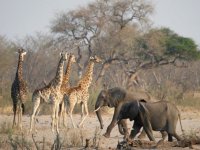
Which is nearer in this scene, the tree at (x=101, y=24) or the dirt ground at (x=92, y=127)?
the dirt ground at (x=92, y=127)

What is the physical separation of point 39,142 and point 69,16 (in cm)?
2957

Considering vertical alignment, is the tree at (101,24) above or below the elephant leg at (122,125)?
above

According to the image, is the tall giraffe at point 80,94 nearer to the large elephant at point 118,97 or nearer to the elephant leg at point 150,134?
the large elephant at point 118,97

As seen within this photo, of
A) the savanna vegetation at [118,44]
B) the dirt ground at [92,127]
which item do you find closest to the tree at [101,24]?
the savanna vegetation at [118,44]

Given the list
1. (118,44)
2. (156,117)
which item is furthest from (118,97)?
(118,44)

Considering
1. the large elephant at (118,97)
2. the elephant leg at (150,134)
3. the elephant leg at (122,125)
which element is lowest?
the elephant leg at (150,134)

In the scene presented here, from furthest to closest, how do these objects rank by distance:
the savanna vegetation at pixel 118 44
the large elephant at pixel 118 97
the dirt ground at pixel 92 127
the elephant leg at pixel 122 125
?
the savanna vegetation at pixel 118 44 < the large elephant at pixel 118 97 < the elephant leg at pixel 122 125 < the dirt ground at pixel 92 127

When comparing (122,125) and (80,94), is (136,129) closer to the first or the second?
(122,125)

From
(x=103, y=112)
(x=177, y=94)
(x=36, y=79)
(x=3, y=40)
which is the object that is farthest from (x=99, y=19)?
(x=103, y=112)

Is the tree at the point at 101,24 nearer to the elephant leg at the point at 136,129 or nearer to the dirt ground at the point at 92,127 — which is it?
the dirt ground at the point at 92,127

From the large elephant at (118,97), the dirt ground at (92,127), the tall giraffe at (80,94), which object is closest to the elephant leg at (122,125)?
the large elephant at (118,97)

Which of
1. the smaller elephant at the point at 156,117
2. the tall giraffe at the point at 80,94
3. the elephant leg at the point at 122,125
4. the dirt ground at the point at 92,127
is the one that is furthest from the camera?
the tall giraffe at the point at 80,94

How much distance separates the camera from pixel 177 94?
27.5 meters

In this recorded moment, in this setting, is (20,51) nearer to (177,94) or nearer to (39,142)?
(39,142)
